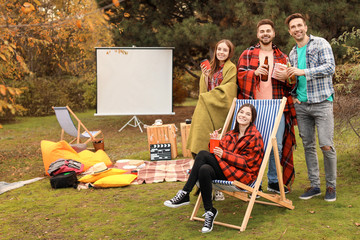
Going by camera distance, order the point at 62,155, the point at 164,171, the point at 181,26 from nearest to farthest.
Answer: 1. the point at 164,171
2. the point at 62,155
3. the point at 181,26

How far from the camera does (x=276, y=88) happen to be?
3.81m

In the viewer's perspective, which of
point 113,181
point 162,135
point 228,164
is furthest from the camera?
point 162,135

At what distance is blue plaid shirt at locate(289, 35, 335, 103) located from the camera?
3516mm

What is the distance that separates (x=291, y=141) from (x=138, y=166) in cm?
269

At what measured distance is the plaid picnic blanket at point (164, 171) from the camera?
16.6ft

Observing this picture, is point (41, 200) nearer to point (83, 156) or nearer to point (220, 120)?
point (83, 156)

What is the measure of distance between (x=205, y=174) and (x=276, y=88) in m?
1.26

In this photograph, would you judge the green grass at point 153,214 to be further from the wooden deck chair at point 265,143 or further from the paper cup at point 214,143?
the paper cup at point 214,143

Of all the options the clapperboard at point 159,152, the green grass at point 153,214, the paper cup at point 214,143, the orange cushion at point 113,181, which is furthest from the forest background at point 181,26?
the paper cup at point 214,143

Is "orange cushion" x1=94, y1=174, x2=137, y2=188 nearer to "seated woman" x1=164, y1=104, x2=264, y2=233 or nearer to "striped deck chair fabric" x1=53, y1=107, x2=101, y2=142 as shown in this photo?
"seated woman" x1=164, y1=104, x2=264, y2=233

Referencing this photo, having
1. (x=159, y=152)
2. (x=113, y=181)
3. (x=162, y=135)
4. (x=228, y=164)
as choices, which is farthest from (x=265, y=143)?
(x=162, y=135)

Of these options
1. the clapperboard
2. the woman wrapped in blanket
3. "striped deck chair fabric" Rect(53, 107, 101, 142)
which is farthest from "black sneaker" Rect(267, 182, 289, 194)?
"striped deck chair fabric" Rect(53, 107, 101, 142)

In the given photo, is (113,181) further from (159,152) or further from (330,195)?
(330,195)

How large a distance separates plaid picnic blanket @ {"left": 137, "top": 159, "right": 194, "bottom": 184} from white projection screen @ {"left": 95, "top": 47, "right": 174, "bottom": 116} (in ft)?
14.2
